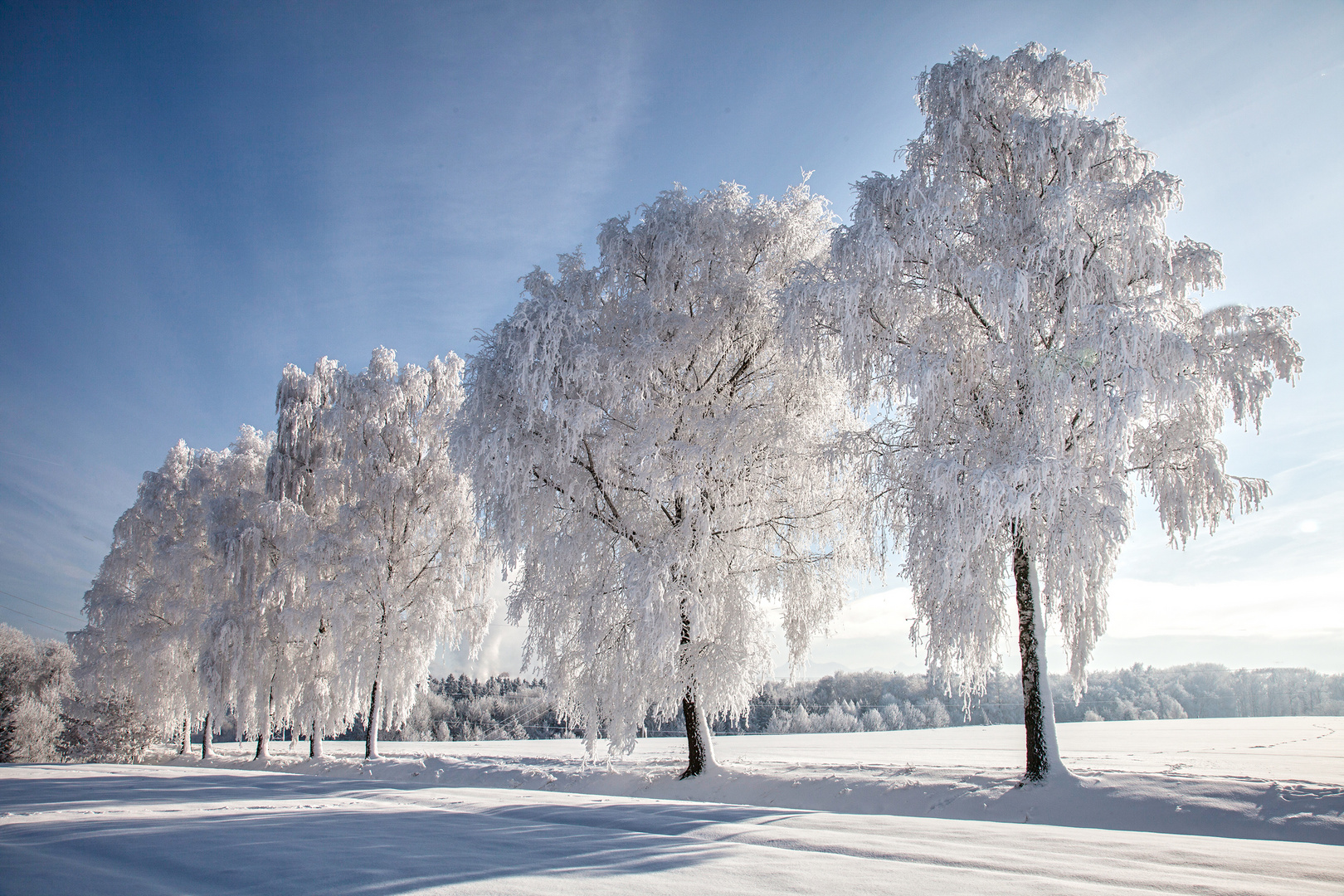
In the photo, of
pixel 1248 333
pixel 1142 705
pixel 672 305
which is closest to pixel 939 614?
pixel 1248 333

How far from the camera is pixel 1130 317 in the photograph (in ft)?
25.8

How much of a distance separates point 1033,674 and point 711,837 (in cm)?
717

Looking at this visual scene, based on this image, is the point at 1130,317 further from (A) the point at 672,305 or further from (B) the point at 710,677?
(B) the point at 710,677

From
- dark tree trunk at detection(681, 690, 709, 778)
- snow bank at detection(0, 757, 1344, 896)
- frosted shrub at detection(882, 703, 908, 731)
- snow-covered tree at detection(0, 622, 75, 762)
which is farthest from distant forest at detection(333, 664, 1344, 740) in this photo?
snow-covered tree at detection(0, 622, 75, 762)

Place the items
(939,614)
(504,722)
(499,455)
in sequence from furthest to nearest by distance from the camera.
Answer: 1. (504,722)
2. (499,455)
3. (939,614)

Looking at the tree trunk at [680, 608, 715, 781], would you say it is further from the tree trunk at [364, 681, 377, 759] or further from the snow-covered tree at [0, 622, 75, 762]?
the snow-covered tree at [0, 622, 75, 762]

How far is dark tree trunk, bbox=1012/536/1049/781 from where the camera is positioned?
8367 millimetres

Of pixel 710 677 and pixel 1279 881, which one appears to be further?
pixel 710 677

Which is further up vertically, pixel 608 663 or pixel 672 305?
pixel 672 305

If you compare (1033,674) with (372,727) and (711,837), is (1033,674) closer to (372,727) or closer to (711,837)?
(711,837)

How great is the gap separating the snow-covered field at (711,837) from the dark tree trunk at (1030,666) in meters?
0.37

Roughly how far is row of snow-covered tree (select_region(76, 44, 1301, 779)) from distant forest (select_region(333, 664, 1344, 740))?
5.02 feet

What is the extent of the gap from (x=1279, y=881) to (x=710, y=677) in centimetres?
837

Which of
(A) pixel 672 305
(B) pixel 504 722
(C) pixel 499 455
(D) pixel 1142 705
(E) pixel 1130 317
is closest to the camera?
(E) pixel 1130 317
